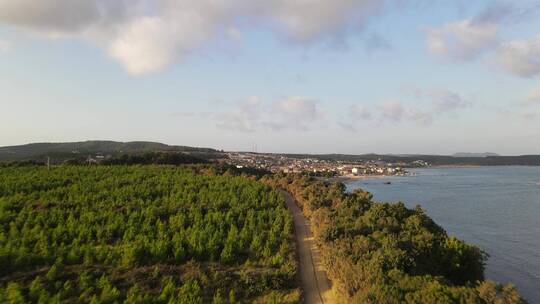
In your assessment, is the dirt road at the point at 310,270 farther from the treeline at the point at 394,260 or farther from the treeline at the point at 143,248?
the treeline at the point at 143,248

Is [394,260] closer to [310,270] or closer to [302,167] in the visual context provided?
[310,270]

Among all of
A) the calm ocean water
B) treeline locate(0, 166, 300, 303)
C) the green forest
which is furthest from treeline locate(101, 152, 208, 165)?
the calm ocean water

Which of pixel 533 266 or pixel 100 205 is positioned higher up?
pixel 100 205

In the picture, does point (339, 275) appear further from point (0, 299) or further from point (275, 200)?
point (275, 200)

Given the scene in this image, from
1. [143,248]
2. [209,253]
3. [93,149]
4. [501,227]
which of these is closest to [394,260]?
[209,253]

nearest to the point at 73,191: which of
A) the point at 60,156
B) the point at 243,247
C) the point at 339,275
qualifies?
the point at 243,247

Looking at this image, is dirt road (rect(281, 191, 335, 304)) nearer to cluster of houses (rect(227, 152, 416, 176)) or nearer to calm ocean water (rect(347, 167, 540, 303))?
calm ocean water (rect(347, 167, 540, 303))
